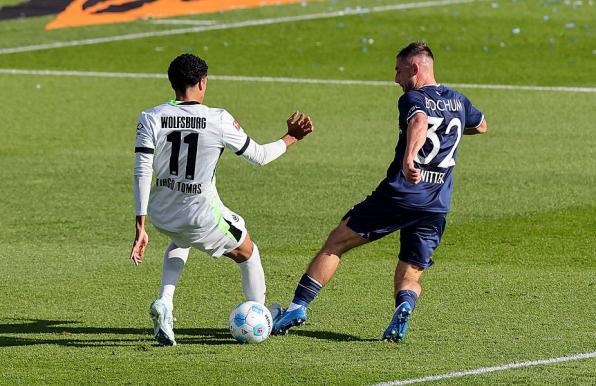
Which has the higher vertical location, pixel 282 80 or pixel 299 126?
pixel 299 126

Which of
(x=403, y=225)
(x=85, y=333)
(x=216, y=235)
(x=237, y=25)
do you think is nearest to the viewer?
(x=216, y=235)

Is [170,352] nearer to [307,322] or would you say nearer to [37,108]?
[307,322]

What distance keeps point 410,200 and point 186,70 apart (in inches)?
69.7

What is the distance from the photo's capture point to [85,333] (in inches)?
404

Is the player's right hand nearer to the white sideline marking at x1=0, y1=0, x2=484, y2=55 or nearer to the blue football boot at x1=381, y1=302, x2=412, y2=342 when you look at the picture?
the blue football boot at x1=381, y1=302, x2=412, y2=342

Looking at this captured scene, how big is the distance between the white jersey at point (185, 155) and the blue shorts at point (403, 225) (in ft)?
2.45

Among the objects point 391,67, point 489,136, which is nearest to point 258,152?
point 489,136

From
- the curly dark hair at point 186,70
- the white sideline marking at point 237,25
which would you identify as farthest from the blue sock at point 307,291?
the white sideline marking at point 237,25

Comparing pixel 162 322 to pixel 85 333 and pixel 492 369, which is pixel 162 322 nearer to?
pixel 85 333

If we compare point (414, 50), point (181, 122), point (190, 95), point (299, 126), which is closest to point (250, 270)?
point (299, 126)

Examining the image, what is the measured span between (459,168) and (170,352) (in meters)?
8.15

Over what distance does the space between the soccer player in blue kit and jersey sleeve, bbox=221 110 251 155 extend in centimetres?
95

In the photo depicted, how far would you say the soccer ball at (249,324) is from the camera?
9820mm

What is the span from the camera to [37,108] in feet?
70.7
